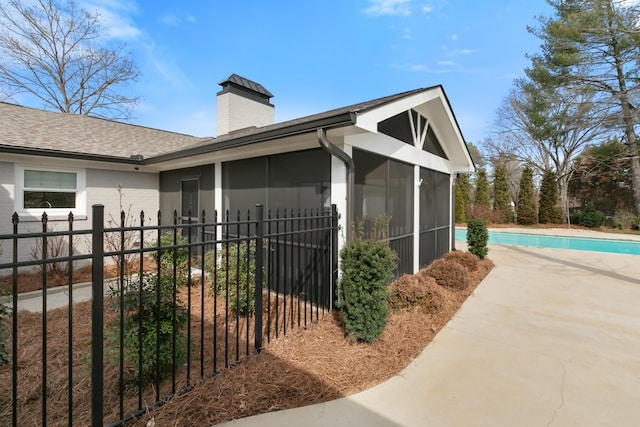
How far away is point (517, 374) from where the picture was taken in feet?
9.40

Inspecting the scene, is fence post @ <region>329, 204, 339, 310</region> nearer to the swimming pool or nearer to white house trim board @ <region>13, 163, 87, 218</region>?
white house trim board @ <region>13, 163, 87, 218</region>

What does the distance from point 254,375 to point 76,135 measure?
8.53m

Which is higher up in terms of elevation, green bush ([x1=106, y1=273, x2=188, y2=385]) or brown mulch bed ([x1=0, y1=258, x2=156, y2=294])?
green bush ([x1=106, y1=273, x2=188, y2=385])

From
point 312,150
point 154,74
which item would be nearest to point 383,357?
point 312,150

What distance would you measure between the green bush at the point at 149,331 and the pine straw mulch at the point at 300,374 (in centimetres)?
39

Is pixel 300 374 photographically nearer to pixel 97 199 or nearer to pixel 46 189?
pixel 97 199

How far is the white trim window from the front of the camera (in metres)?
6.24

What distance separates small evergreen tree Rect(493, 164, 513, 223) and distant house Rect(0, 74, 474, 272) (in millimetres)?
Result: 14086

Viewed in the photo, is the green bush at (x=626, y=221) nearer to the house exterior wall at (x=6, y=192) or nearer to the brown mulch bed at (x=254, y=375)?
the brown mulch bed at (x=254, y=375)

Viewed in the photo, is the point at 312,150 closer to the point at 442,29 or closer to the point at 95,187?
the point at 95,187

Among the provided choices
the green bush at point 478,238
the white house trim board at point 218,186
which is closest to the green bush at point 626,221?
the green bush at point 478,238

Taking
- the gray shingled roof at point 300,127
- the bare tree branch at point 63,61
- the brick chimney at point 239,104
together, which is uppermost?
the bare tree branch at point 63,61

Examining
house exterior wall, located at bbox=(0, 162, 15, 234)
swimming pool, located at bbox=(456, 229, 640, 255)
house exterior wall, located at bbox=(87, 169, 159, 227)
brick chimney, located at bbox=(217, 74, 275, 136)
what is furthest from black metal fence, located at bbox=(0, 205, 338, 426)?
swimming pool, located at bbox=(456, 229, 640, 255)

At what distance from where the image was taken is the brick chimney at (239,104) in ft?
29.3
